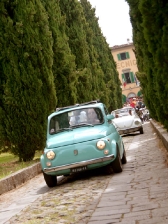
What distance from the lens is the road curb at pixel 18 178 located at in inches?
412

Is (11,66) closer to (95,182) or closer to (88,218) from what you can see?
(95,182)

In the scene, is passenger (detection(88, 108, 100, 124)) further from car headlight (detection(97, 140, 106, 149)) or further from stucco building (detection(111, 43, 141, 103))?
stucco building (detection(111, 43, 141, 103))

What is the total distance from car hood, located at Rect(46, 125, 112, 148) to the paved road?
888 mm

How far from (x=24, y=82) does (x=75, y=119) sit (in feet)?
15.2

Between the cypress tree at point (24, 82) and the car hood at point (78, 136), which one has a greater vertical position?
the cypress tree at point (24, 82)

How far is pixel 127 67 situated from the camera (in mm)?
78125

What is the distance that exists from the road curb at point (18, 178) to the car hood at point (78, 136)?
4.81ft

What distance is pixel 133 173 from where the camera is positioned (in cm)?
954

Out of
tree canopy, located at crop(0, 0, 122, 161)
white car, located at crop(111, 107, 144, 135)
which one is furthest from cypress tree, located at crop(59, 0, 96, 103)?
tree canopy, located at crop(0, 0, 122, 161)

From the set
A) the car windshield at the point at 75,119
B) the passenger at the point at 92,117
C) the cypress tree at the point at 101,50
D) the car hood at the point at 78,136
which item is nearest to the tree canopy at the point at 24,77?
the car windshield at the point at 75,119

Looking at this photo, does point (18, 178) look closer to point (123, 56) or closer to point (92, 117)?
point (92, 117)

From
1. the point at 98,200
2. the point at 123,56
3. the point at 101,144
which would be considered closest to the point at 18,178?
the point at 101,144

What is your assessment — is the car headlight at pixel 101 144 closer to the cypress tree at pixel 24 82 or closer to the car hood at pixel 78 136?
the car hood at pixel 78 136

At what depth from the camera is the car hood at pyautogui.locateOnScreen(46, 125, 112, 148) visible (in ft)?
31.7
